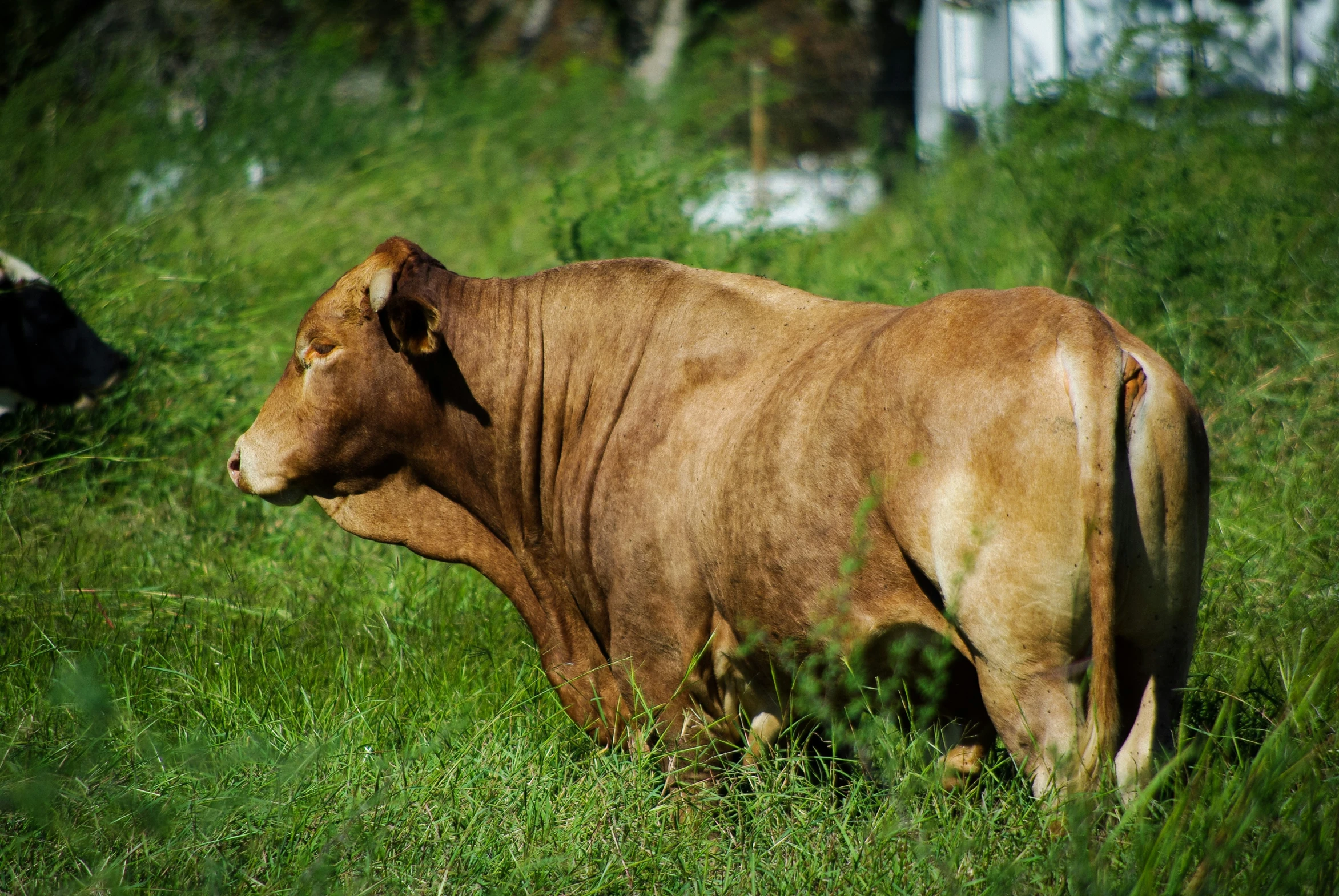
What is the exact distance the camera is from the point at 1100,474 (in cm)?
190

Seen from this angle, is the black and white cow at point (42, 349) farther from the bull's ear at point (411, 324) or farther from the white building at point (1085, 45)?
the white building at point (1085, 45)

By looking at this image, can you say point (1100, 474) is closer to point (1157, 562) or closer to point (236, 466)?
Answer: point (1157, 562)

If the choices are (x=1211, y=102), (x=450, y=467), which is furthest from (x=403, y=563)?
(x=1211, y=102)

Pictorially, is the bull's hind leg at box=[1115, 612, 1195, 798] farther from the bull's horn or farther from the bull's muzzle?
the bull's muzzle

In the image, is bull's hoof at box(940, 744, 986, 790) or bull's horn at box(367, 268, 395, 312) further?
bull's horn at box(367, 268, 395, 312)

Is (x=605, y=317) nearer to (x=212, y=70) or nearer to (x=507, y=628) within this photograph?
(x=507, y=628)

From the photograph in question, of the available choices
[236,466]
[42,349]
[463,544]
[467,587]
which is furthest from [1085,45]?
[236,466]

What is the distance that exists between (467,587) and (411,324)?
54.6 inches

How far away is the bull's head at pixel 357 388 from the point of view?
3.02 metres

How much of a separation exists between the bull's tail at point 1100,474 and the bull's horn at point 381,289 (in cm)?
173

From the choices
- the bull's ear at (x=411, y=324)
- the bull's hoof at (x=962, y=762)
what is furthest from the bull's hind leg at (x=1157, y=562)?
the bull's ear at (x=411, y=324)

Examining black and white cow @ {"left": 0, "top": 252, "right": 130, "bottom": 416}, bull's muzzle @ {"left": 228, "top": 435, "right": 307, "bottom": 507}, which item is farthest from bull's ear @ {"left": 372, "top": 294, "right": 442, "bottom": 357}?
black and white cow @ {"left": 0, "top": 252, "right": 130, "bottom": 416}

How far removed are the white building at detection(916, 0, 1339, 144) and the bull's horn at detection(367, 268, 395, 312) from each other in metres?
4.63

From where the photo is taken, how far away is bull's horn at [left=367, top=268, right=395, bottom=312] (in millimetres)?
2947
